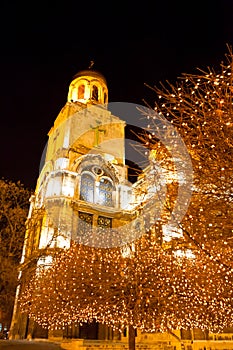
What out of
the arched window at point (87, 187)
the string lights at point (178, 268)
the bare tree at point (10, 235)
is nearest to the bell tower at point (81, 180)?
the arched window at point (87, 187)

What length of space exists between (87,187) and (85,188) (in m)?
0.32

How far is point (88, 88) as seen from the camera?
45.1m

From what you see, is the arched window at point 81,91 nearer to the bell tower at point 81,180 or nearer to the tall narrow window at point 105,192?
the bell tower at point 81,180

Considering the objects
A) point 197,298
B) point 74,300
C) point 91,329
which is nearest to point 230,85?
point 197,298

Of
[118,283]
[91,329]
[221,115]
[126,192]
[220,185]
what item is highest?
[126,192]

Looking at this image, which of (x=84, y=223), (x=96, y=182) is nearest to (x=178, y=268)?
(x=84, y=223)

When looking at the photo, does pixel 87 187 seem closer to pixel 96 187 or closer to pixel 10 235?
pixel 96 187

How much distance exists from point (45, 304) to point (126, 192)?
60.9 feet

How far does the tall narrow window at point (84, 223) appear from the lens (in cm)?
3241

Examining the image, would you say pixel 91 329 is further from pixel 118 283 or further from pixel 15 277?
pixel 15 277

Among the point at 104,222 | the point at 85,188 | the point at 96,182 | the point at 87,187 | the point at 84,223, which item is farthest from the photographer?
the point at 96,182

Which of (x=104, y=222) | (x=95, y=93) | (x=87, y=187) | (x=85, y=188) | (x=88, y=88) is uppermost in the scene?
(x=88, y=88)

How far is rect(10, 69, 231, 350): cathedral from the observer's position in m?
28.2

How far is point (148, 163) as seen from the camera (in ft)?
35.5
